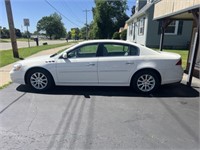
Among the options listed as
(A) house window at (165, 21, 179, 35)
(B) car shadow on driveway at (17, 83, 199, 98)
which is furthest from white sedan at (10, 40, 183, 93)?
(A) house window at (165, 21, 179, 35)

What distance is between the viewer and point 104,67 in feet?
17.7

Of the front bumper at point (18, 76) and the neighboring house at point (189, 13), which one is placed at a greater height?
the neighboring house at point (189, 13)

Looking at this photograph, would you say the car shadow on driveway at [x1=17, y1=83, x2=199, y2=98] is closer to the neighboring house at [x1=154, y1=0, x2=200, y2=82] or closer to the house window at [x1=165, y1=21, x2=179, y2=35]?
the neighboring house at [x1=154, y1=0, x2=200, y2=82]

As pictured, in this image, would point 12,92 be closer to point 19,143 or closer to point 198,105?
point 19,143

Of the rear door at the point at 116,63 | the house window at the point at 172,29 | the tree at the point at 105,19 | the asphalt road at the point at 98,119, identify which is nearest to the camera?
the asphalt road at the point at 98,119

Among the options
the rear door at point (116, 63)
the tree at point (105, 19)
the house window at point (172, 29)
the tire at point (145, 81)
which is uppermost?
the tree at point (105, 19)

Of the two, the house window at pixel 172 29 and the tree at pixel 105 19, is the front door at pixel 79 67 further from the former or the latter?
the tree at pixel 105 19

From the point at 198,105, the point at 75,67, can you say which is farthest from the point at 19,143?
the point at 198,105

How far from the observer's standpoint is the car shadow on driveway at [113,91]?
5488 millimetres

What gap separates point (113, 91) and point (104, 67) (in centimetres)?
83

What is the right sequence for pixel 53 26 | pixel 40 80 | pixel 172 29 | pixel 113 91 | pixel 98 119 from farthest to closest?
pixel 53 26 < pixel 172 29 < pixel 113 91 < pixel 40 80 < pixel 98 119

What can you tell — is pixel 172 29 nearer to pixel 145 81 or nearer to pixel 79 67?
pixel 145 81

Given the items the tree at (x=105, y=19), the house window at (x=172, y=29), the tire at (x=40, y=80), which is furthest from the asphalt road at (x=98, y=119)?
the tree at (x=105, y=19)

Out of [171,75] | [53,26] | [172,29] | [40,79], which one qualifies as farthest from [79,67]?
[53,26]
